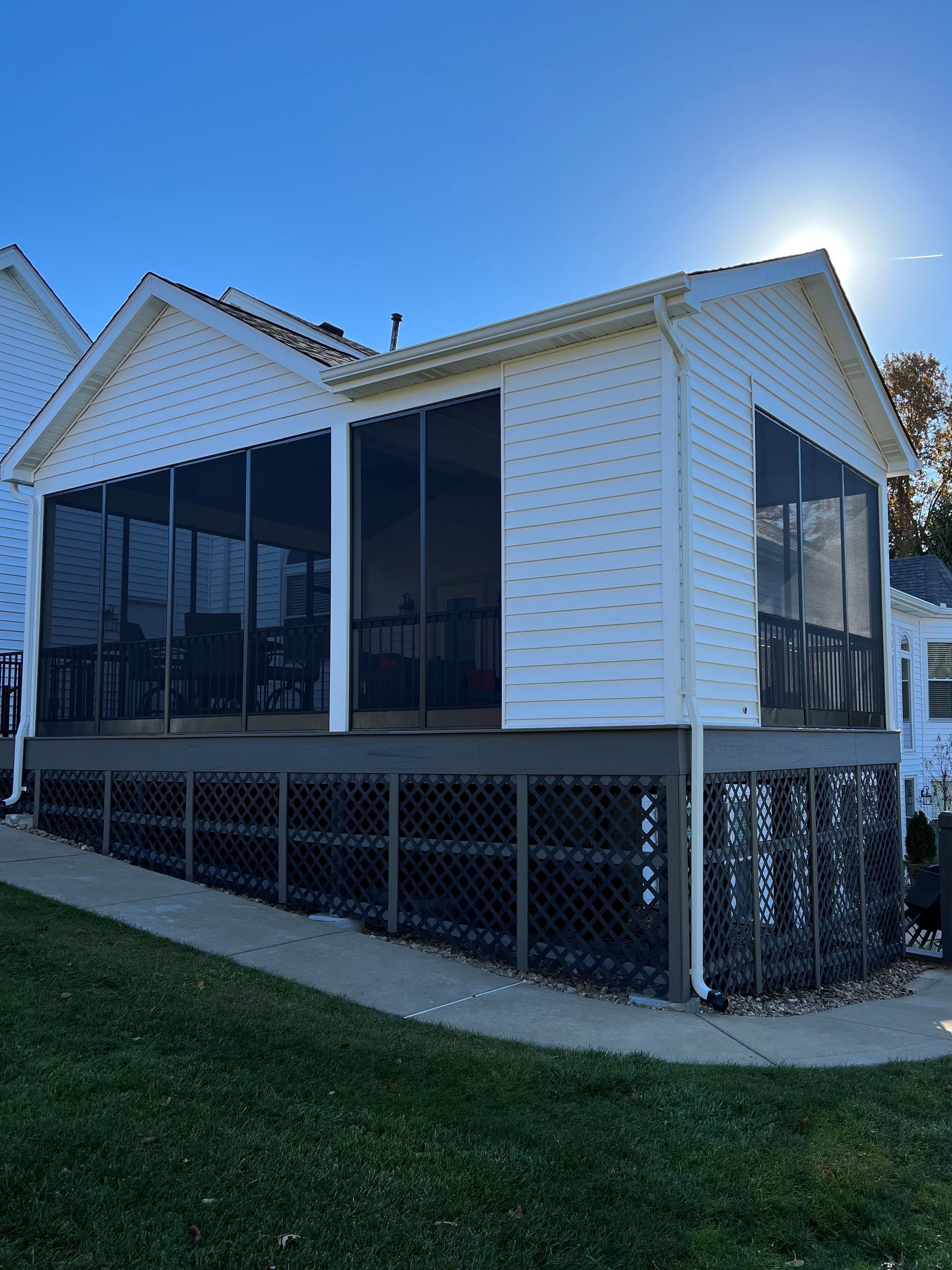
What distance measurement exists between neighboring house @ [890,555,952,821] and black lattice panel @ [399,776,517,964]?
13777mm

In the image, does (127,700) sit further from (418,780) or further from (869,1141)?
(869,1141)

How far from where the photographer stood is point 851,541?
10.8 meters

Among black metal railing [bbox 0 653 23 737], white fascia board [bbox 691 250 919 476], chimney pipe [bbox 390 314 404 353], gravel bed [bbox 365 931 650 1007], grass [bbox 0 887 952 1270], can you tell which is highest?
chimney pipe [bbox 390 314 404 353]

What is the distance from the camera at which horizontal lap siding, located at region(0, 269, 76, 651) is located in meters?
16.1

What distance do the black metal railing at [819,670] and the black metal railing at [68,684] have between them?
709cm

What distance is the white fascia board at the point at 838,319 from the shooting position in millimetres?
7562

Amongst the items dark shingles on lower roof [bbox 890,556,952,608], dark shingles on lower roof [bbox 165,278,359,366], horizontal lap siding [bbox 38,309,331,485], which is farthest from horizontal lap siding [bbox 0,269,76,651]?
dark shingles on lower roof [bbox 890,556,952,608]

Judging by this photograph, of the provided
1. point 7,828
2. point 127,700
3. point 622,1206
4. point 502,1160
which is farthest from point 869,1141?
point 7,828

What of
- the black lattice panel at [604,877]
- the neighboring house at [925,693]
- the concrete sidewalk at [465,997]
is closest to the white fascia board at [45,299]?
the concrete sidewalk at [465,997]

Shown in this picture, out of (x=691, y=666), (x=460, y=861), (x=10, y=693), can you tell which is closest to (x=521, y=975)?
(x=460, y=861)

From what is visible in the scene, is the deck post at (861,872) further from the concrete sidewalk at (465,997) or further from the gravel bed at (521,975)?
the gravel bed at (521,975)

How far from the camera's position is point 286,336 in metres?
9.80

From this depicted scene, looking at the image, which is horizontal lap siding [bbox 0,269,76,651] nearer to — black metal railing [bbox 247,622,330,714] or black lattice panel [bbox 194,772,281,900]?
black lattice panel [bbox 194,772,281,900]

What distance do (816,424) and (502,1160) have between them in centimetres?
797
